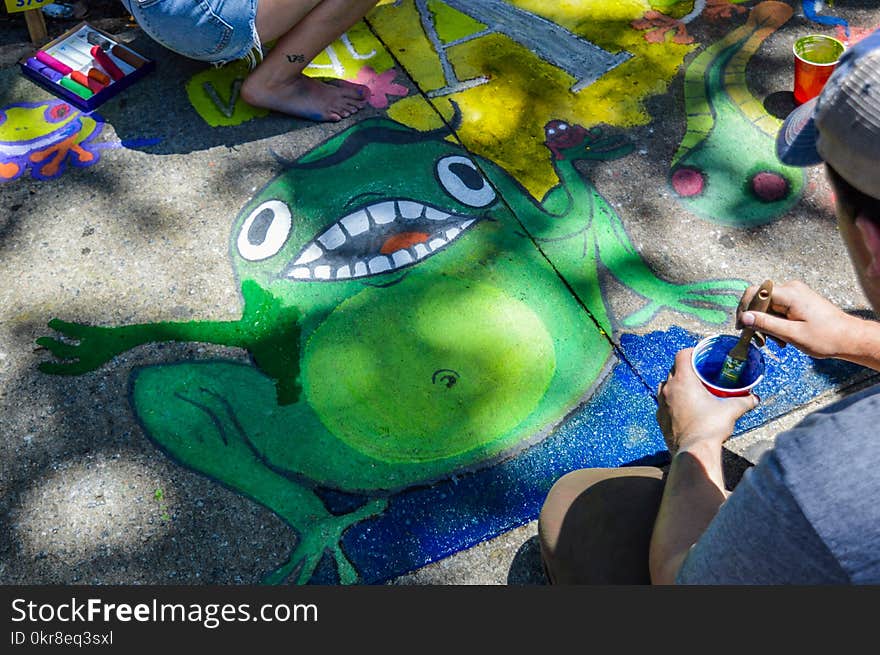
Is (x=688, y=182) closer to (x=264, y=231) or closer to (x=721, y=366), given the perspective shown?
(x=721, y=366)

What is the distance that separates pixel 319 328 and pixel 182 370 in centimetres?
36

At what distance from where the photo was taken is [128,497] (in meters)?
2.08

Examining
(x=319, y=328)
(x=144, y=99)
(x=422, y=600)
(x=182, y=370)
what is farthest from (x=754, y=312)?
(x=144, y=99)

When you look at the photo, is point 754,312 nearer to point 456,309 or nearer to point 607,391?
point 607,391

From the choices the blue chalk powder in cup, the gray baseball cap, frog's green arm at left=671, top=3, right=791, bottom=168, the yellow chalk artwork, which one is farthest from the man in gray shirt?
frog's green arm at left=671, top=3, right=791, bottom=168

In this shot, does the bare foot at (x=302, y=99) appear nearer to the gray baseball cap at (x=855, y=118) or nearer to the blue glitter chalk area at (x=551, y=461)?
the blue glitter chalk area at (x=551, y=461)

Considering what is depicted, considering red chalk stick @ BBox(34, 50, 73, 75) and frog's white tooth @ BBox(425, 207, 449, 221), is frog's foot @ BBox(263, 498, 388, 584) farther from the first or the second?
red chalk stick @ BBox(34, 50, 73, 75)

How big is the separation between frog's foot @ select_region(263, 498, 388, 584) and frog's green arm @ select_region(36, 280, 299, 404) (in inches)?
14.7

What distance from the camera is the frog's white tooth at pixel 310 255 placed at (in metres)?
2.54

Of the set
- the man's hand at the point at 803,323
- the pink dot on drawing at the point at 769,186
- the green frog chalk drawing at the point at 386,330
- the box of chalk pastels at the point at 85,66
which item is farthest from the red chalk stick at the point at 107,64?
the man's hand at the point at 803,323

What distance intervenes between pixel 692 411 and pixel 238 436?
3.51 ft

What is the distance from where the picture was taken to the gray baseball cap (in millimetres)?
1128

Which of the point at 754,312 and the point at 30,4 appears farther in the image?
the point at 30,4

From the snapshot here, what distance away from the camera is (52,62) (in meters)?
2.98
